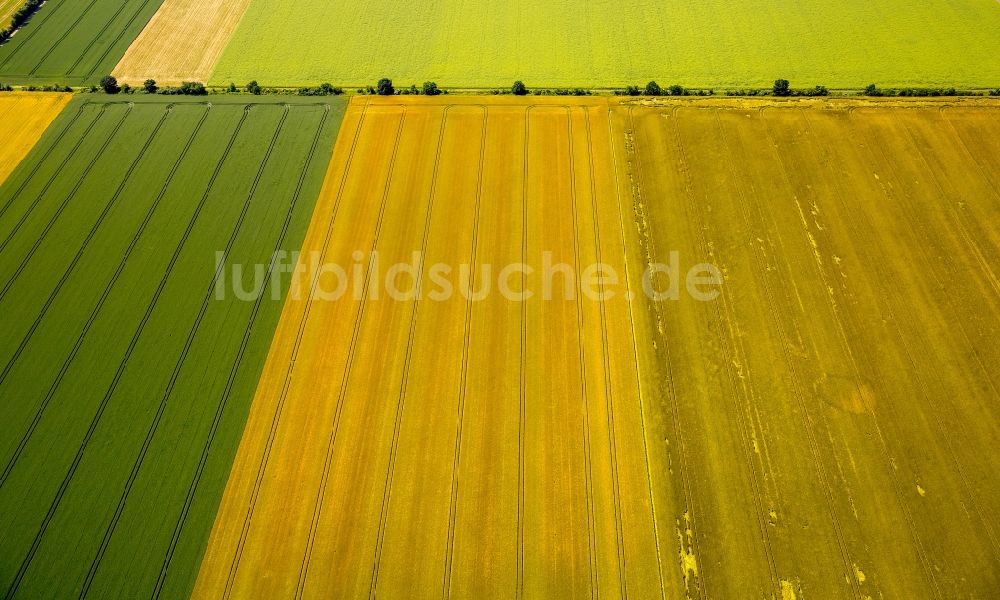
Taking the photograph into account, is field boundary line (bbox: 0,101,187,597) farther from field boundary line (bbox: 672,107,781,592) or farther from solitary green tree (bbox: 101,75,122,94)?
field boundary line (bbox: 672,107,781,592)

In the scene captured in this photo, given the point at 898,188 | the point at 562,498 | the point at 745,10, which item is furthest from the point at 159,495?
the point at 745,10

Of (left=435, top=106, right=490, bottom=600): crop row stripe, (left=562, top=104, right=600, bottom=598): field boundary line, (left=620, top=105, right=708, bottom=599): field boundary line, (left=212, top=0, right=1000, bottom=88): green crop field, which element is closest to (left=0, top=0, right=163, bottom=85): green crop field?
(left=212, top=0, right=1000, bottom=88): green crop field

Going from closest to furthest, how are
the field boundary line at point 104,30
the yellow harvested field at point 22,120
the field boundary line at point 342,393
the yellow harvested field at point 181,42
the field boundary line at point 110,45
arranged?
Answer: the field boundary line at point 342,393, the yellow harvested field at point 22,120, the yellow harvested field at point 181,42, the field boundary line at point 110,45, the field boundary line at point 104,30

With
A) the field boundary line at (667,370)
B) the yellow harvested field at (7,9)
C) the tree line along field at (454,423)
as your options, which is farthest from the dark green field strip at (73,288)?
the field boundary line at (667,370)

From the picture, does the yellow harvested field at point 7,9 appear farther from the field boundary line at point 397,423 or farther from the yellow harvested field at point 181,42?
the field boundary line at point 397,423

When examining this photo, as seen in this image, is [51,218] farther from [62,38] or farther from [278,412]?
[62,38]

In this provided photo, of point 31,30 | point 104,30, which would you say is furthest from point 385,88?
point 31,30

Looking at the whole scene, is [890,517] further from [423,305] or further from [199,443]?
[199,443]

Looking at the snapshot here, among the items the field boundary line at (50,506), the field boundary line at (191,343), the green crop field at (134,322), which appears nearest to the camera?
the field boundary line at (50,506)
